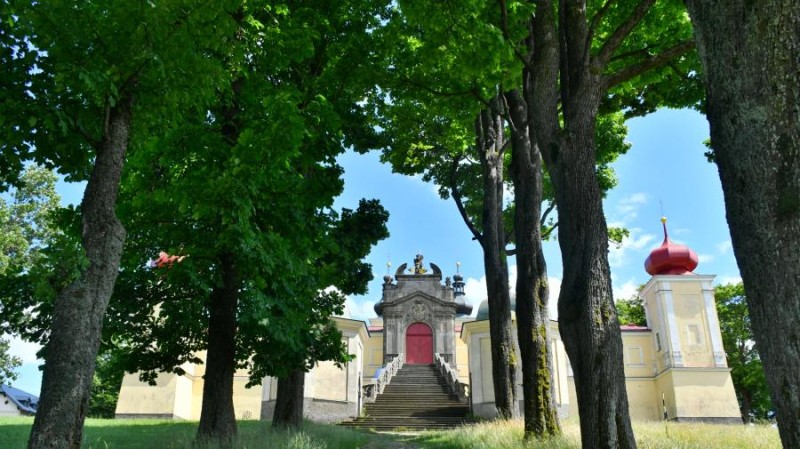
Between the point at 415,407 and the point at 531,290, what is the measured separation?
15435 mm

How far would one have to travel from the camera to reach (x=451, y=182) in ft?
64.3

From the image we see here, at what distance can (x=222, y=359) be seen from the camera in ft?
34.1

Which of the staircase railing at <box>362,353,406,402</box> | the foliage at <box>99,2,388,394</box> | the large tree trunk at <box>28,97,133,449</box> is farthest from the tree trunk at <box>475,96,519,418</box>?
the staircase railing at <box>362,353,406,402</box>

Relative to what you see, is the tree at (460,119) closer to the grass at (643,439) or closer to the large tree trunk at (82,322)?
the grass at (643,439)

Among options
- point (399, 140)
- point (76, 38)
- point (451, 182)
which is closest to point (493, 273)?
point (451, 182)

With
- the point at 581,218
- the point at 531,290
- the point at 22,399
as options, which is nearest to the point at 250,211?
the point at 581,218

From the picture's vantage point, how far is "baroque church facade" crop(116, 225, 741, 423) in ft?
85.2

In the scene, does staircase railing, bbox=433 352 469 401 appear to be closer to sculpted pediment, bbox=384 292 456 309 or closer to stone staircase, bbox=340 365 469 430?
stone staircase, bbox=340 365 469 430

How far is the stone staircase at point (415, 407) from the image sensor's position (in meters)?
22.1

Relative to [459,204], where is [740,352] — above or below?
below

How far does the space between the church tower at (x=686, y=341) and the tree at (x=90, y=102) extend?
1203 inches

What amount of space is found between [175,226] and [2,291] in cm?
254

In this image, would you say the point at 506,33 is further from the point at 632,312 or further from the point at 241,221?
the point at 632,312

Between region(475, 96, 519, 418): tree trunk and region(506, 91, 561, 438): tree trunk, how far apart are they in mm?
1470
